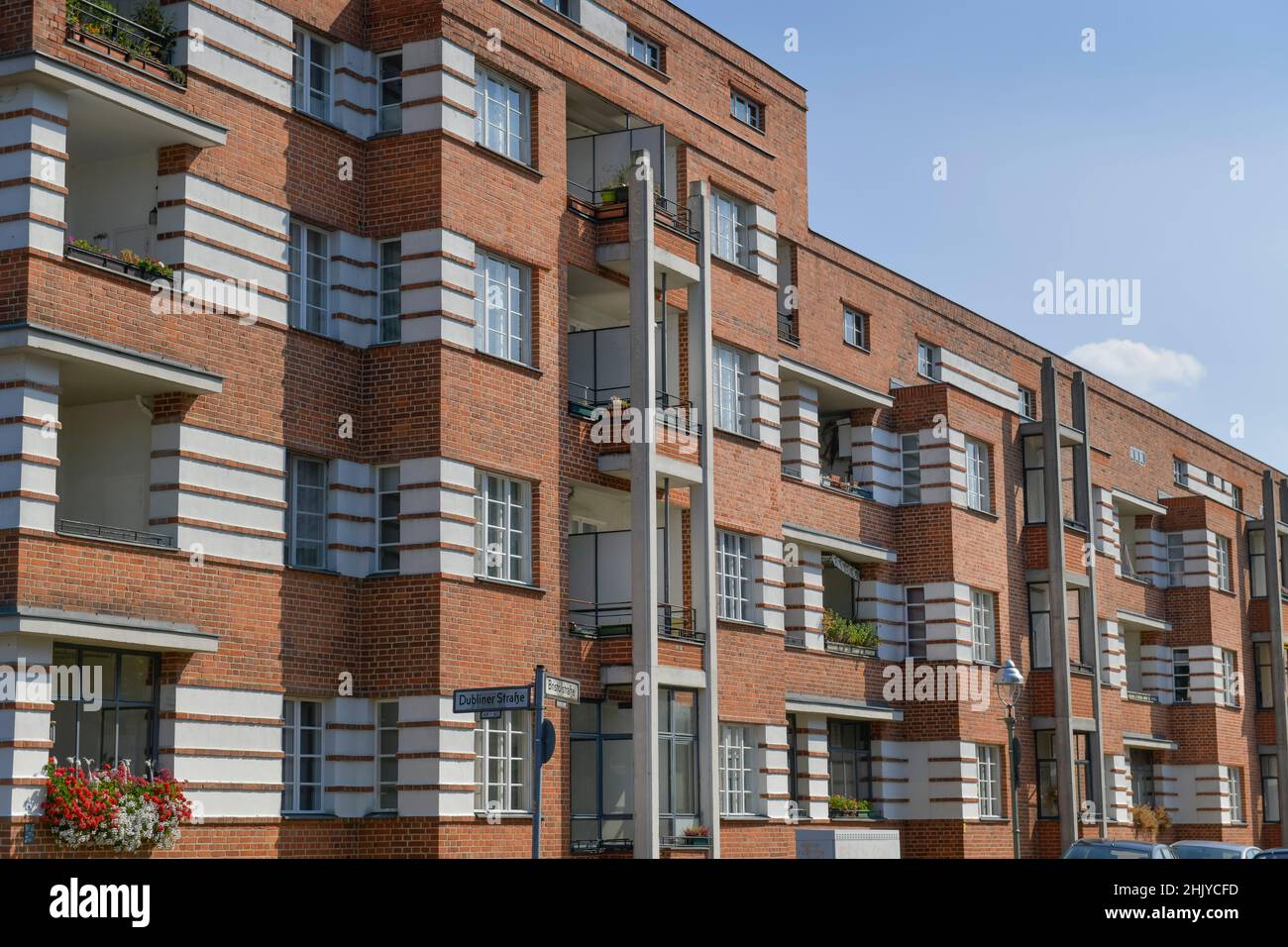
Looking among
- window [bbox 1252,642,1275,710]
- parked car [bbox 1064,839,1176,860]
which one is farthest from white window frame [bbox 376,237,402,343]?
window [bbox 1252,642,1275,710]

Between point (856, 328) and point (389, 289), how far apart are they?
18003mm

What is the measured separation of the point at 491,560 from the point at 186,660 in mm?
5606

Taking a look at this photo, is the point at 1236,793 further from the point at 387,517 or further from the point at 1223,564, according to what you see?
the point at 387,517

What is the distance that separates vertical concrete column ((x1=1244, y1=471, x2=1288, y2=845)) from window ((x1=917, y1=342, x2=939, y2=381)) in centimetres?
2018

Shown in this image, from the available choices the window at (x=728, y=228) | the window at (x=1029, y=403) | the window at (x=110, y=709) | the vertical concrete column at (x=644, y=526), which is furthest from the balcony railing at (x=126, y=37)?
the window at (x=1029, y=403)

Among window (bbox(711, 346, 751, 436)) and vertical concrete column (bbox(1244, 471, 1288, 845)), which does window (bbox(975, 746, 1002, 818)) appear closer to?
window (bbox(711, 346, 751, 436))

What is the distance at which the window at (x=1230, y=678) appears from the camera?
5575 centimetres

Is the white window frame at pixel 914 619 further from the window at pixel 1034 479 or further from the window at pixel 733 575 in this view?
the window at pixel 733 575

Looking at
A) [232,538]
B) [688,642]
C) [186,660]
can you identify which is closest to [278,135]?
[232,538]

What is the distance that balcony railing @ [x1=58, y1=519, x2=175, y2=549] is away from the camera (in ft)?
71.2

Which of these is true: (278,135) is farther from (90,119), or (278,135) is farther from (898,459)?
(898,459)

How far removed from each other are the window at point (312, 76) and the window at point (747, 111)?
39.1ft

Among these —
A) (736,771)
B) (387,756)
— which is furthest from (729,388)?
(387,756)

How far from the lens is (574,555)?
2888cm
